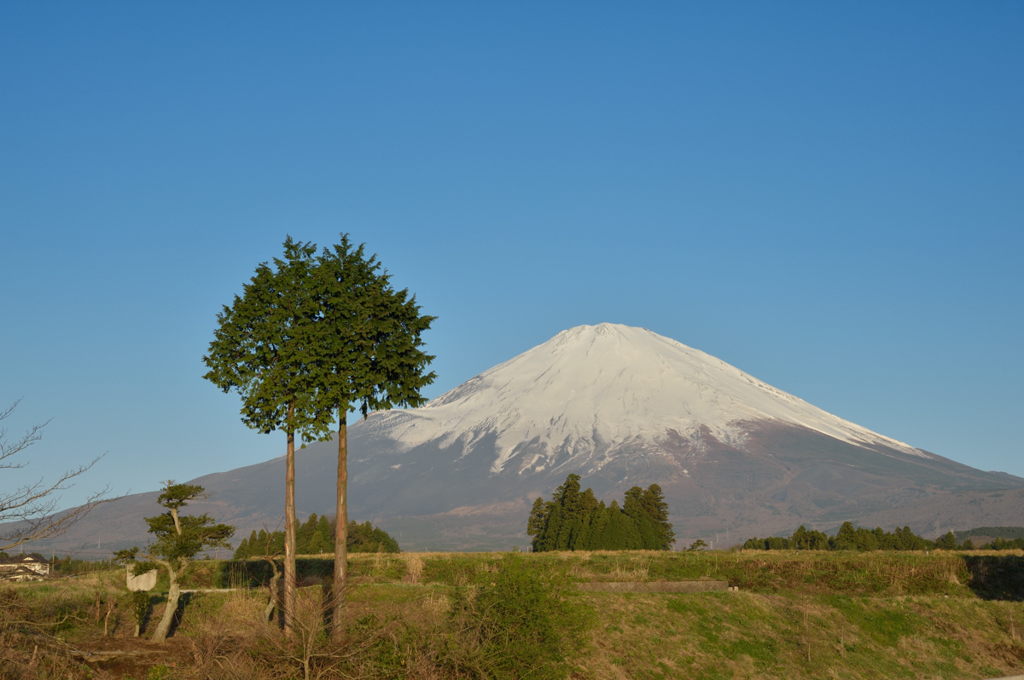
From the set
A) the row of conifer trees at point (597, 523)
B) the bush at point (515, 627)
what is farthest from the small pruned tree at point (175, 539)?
the row of conifer trees at point (597, 523)

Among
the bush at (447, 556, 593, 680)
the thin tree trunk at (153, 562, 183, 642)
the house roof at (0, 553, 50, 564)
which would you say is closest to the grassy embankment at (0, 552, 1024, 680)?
the bush at (447, 556, 593, 680)

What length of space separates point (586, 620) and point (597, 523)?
150 ft

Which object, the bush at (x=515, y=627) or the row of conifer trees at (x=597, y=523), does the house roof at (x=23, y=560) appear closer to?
the bush at (x=515, y=627)

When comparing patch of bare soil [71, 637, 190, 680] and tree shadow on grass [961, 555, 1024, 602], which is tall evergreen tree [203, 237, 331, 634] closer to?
patch of bare soil [71, 637, 190, 680]

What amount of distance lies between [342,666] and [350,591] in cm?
682

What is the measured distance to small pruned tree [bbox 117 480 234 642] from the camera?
1101 inches

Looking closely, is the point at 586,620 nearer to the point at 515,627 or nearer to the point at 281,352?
the point at 515,627

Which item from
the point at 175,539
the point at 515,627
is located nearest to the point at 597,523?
the point at 175,539

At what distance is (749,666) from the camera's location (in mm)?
29969

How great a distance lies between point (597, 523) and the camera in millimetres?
69938

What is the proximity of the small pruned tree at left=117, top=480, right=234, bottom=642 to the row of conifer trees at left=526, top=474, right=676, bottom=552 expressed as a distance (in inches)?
1630

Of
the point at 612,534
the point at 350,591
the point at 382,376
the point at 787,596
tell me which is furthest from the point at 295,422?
the point at 612,534

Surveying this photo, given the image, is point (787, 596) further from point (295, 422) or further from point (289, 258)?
point (289, 258)

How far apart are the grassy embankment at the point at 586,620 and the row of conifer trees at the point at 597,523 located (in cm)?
2482
